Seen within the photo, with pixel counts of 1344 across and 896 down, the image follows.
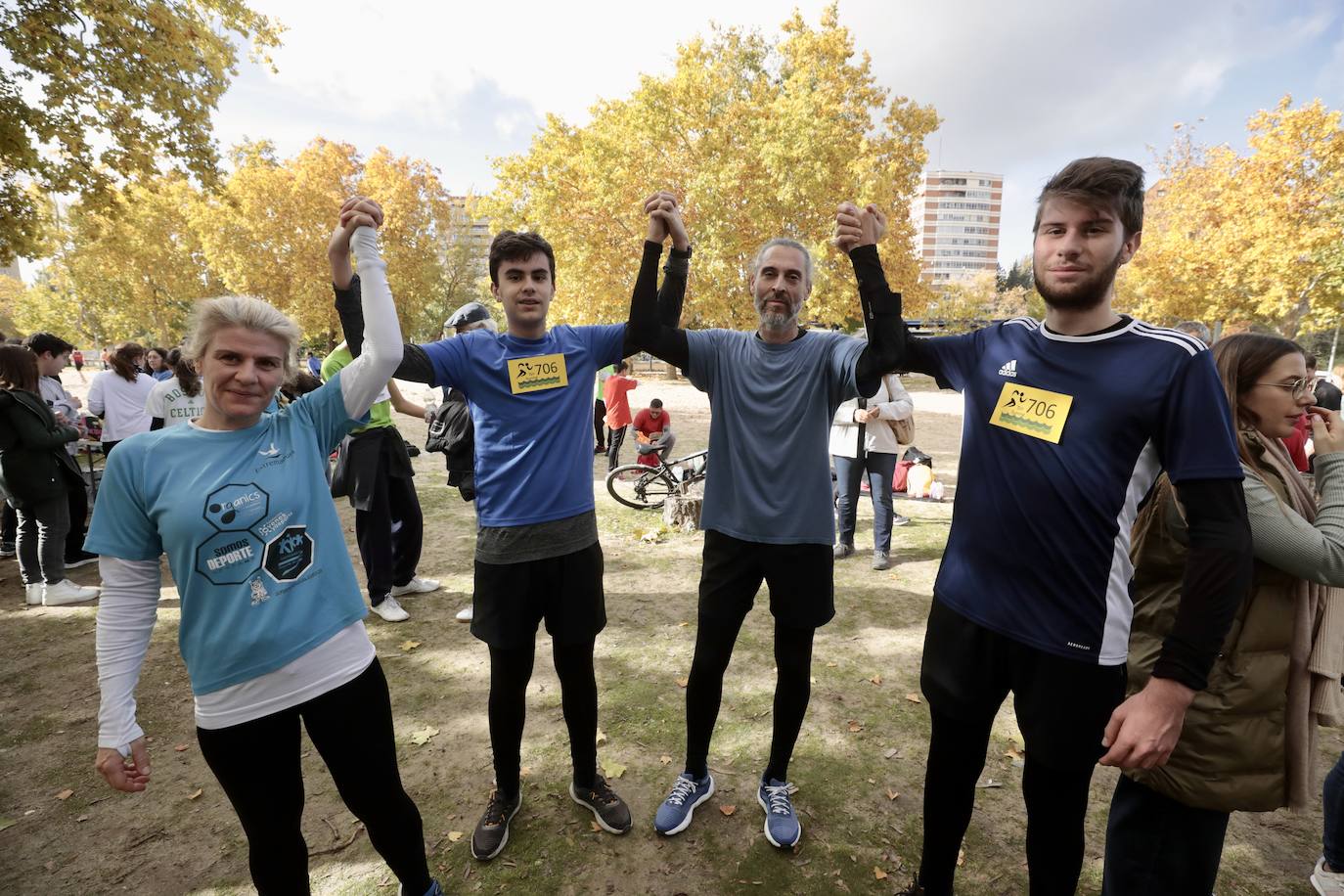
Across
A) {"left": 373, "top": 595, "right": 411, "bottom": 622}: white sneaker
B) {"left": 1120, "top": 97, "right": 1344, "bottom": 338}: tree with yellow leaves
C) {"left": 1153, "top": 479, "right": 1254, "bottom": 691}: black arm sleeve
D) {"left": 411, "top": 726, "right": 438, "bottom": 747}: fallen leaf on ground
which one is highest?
{"left": 1120, "top": 97, "right": 1344, "bottom": 338}: tree with yellow leaves

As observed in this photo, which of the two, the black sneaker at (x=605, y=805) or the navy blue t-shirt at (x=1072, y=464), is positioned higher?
the navy blue t-shirt at (x=1072, y=464)

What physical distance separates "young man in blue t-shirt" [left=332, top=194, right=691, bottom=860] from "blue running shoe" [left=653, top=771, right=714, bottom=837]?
2.34 ft

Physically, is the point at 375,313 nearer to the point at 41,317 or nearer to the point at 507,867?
the point at 507,867

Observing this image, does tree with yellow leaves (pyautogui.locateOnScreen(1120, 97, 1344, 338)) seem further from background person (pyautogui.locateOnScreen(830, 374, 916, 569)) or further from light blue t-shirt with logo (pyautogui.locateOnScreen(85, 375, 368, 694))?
light blue t-shirt with logo (pyautogui.locateOnScreen(85, 375, 368, 694))

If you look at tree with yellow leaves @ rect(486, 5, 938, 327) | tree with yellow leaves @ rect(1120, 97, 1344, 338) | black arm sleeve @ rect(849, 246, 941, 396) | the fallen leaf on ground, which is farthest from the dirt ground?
tree with yellow leaves @ rect(1120, 97, 1344, 338)

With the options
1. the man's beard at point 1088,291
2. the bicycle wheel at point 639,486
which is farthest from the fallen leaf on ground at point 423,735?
the bicycle wheel at point 639,486

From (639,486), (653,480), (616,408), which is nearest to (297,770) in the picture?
(639,486)

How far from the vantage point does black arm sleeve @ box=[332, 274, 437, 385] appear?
225 centimetres

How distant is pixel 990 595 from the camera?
1.89 m

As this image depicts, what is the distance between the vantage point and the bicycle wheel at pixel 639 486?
8164mm

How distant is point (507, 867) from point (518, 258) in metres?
2.63

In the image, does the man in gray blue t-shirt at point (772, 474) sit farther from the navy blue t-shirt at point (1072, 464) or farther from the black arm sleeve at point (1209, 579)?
the black arm sleeve at point (1209, 579)

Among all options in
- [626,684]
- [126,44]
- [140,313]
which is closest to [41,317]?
[140,313]

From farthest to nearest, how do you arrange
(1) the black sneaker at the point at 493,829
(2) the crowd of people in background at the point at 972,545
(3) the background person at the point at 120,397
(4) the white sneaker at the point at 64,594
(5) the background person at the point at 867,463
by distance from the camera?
(3) the background person at the point at 120,397 < (5) the background person at the point at 867,463 < (4) the white sneaker at the point at 64,594 < (1) the black sneaker at the point at 493,829 < (2) the crowd of people in background at the point at 972,545
